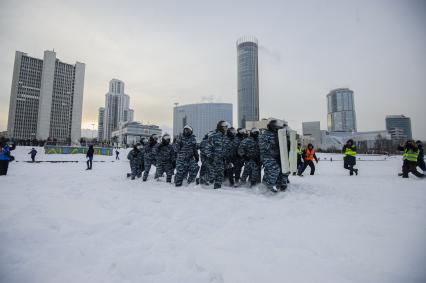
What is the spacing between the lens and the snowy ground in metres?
2.10

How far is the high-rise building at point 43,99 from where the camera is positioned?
91750mm

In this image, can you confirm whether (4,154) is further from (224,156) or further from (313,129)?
(313,129)

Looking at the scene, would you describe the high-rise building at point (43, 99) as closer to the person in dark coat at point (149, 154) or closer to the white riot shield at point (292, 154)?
the person in dark coat at point (149, 154)

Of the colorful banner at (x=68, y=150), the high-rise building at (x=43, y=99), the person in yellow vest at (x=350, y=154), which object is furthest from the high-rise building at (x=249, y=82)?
the person in yellow vest at (x=350, y=154)

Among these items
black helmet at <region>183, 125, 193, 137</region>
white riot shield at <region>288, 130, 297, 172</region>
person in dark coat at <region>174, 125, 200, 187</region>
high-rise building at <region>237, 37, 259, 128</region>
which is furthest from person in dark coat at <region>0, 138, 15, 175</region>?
high-rise building at <region>237, 37, 259, 128</region>

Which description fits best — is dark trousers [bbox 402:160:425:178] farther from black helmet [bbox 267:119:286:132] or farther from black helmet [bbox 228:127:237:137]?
black helmet [bbox 228:127:237:137]

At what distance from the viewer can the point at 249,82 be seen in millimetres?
183375

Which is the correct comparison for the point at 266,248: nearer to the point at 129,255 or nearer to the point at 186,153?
the point at 129,255

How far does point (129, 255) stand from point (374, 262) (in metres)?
2.62

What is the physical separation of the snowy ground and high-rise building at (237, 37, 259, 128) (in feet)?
593

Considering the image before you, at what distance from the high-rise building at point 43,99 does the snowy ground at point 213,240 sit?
340 ft

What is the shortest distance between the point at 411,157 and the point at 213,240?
9920mm

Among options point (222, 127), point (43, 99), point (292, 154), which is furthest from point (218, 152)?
point (43, 99)

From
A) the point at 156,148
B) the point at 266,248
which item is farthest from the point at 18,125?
the point at 266,248
